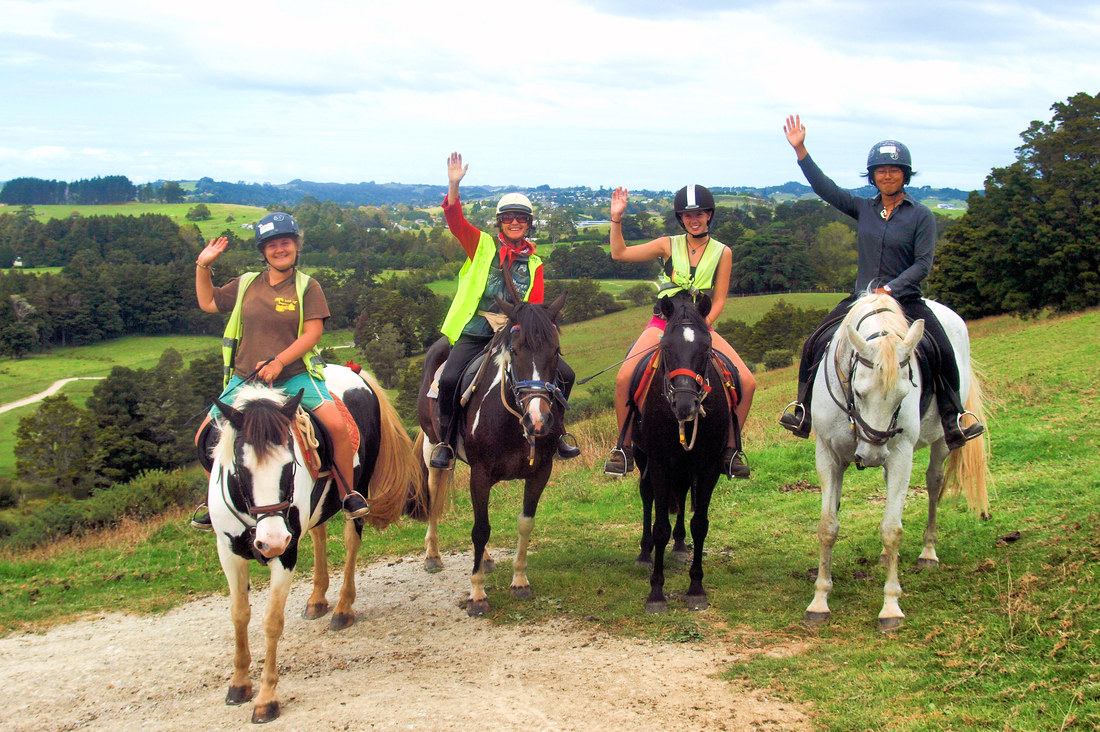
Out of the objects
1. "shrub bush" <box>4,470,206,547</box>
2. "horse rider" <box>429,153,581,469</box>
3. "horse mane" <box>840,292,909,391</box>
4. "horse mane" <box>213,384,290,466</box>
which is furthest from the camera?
"shrub bush" <box>4,470,206,547</box>

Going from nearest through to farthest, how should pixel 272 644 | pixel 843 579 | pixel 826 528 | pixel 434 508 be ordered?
1. pixel 272 644
2. pixel 826 528
3. pixel 843 579
4. pixel 434 508

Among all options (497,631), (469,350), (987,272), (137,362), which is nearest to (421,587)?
(497,631)

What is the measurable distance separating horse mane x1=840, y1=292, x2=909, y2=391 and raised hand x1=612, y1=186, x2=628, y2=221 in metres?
2.43

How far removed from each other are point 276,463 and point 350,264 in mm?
92976

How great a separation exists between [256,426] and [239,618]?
1.54 metres

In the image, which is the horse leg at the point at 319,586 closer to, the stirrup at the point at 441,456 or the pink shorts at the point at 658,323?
the stirrup at the point at 441,456

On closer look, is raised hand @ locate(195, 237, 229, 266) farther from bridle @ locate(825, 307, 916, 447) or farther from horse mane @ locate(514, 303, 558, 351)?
bridle @ locate(825, 307, 916, 447)

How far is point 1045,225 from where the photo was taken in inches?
Answer: 1754

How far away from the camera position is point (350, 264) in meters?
94.4

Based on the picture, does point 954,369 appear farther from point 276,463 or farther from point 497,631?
point 276,463

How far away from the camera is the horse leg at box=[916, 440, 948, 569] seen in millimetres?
7414

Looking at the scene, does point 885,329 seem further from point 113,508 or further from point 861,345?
point 113,508

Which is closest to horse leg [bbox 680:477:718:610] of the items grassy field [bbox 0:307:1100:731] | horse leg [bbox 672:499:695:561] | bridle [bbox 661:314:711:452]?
grassy field [bbox 0:307:1100:731]

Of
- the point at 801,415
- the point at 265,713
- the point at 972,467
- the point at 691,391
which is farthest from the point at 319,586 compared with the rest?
the point at 972,467
